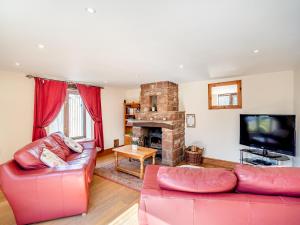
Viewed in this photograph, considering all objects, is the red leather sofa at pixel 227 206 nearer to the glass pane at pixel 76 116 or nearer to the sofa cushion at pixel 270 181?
the sofa cushion at pixel 270 181

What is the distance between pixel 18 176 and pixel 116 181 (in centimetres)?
165

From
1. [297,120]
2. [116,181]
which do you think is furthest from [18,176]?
[297,120]

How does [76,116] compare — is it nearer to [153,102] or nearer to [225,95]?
[153,102]

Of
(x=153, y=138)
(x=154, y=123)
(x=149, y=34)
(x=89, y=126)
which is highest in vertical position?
(x=149, y=34)

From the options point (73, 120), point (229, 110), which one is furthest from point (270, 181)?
point (73, 120)

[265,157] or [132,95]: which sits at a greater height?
[132,95]

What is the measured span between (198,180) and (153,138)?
11.9 feet

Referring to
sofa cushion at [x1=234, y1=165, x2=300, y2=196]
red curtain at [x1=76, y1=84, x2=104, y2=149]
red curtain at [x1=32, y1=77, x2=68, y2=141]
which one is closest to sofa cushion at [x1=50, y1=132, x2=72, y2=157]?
red curtain at [x1=32, y1=77, x2=68, y2=141]

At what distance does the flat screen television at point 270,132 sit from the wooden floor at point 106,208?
2.66 m

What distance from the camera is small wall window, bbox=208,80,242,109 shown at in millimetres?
3895

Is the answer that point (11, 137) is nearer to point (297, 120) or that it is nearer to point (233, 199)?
point (233, 199)

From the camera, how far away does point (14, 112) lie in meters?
3.37

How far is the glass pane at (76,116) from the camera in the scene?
14.8ft

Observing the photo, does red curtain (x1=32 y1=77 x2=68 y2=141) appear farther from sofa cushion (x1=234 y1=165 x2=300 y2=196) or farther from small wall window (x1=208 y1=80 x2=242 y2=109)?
sofa cushion (x1=234 y1=165 x2=300 y2=196)
